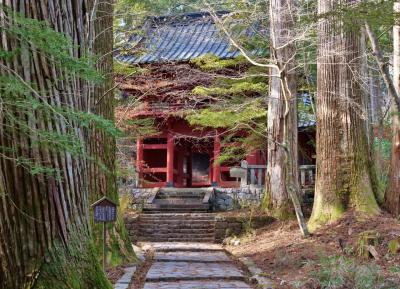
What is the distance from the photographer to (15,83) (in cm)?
201

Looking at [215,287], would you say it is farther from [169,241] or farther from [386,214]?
[169,241]

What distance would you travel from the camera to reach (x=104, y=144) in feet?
22.3

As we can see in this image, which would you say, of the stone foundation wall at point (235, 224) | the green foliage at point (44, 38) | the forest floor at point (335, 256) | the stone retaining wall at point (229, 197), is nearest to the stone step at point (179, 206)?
the stone retaining wall at point (229, 197)

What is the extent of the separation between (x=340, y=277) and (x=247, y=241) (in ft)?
16.9

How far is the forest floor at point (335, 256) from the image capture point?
17.4ft

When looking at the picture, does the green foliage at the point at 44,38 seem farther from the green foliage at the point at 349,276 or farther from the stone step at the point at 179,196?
the stone step at the point at 179,196

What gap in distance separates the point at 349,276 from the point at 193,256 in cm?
374

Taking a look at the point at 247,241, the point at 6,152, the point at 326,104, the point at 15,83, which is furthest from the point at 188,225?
the point at 15,83

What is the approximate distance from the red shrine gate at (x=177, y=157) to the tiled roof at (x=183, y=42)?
233cm

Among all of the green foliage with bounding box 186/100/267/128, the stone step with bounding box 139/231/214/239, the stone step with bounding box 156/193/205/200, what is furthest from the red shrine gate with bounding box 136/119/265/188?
the stone step with bounding box 139/231/214/239

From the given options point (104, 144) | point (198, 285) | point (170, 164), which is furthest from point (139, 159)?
point (198, 285)

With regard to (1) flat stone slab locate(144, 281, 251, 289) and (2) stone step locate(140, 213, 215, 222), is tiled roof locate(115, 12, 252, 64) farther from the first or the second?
(1) flat stone slab locate(144, 281, 251, 289)

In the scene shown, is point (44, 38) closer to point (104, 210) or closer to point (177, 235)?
point (104, 210)

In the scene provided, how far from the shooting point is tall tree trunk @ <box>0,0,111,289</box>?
2.76 m
